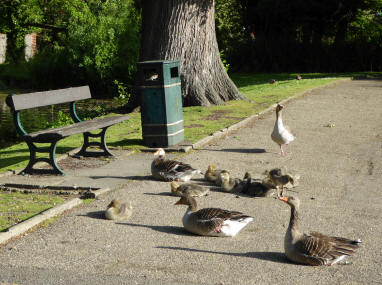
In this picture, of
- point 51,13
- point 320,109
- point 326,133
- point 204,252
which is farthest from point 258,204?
point 51,13

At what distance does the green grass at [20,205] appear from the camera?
701 cm

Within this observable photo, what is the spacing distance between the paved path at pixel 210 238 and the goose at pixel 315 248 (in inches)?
4.0

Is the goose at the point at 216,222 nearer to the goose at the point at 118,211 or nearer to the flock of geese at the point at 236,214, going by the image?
the flock of geese at the point at 236,214

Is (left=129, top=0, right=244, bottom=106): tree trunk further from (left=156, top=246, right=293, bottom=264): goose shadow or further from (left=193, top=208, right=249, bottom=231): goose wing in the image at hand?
(left=156, top=246, right=293, bottom=264): goose shadow

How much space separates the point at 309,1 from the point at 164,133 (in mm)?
28388

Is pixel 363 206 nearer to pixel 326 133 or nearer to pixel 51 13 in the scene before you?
pixel 326 133

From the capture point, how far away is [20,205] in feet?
25.1

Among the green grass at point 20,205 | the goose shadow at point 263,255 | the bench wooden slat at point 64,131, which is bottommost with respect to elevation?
the goose shadow at point 263,255

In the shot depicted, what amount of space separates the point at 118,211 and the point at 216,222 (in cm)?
146

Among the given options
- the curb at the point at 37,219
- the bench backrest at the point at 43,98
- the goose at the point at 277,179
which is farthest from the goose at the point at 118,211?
the bench backrest at the point at 43,98

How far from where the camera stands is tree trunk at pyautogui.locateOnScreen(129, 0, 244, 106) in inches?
659

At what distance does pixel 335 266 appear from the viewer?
5594 millimetres

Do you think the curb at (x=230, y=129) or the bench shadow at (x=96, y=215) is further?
the curb at (x=230, y=129)

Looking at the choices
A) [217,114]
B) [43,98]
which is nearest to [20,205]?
[43,98]
